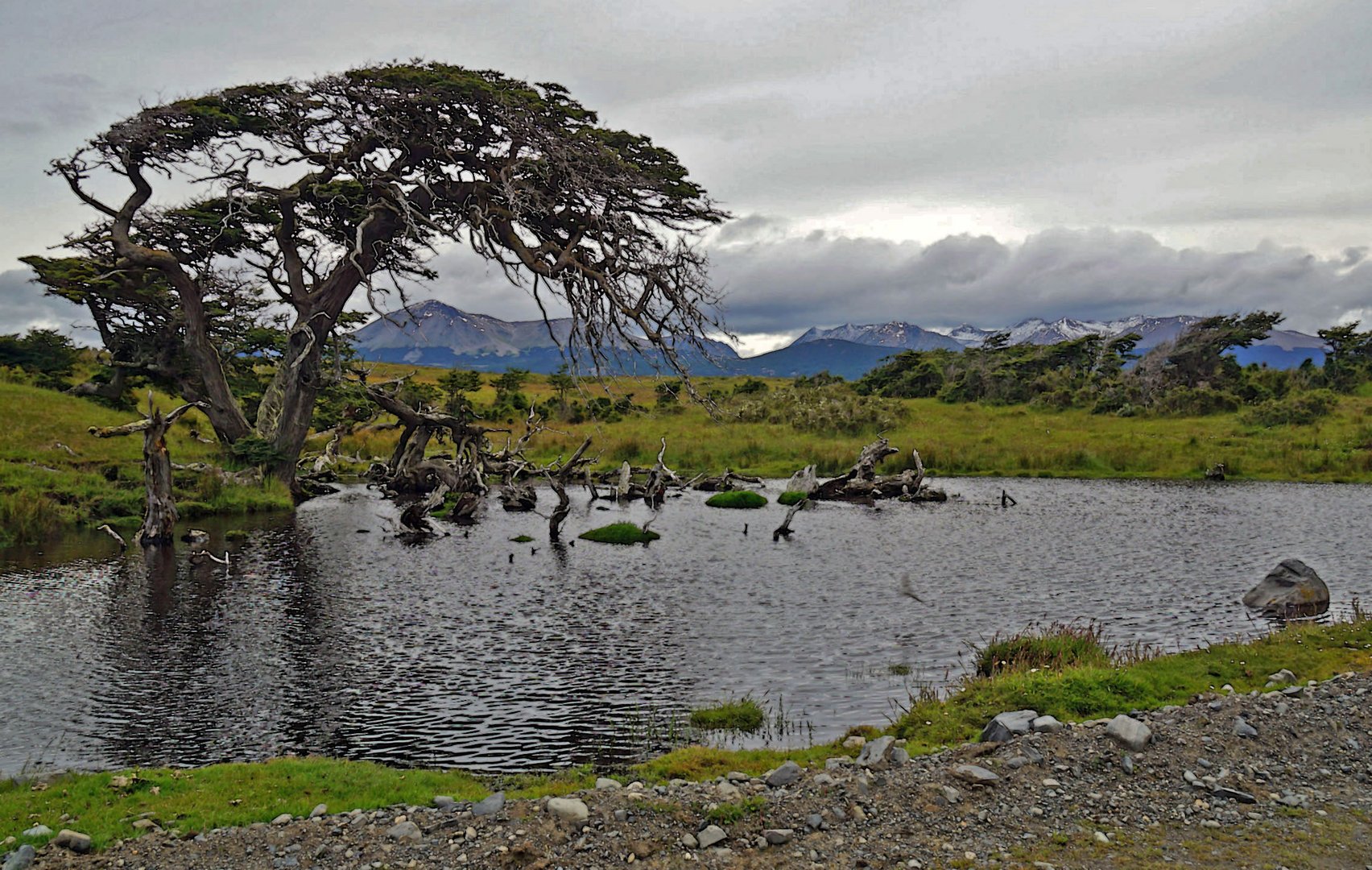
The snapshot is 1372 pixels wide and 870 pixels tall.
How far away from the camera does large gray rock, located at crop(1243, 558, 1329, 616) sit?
18.3 m

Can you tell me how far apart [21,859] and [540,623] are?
38.6 ft

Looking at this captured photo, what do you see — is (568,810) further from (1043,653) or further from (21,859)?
(1043,653)

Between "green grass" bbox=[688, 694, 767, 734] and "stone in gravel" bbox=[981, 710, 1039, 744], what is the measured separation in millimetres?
3376

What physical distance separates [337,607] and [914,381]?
7992 centimetres

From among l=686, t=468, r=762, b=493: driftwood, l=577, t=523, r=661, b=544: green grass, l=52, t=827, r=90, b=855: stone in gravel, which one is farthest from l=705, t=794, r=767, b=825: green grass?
l=686, t=468, r=762, b=493: driftwood

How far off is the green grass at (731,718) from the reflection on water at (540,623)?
59 cm

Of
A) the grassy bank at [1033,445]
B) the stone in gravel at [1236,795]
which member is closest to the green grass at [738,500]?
the grassy bank at [1033,445]

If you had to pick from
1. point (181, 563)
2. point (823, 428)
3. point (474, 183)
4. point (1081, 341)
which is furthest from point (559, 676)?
point (1081, 341)

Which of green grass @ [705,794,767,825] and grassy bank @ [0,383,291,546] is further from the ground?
grassy bank @ [0,383,291,546]

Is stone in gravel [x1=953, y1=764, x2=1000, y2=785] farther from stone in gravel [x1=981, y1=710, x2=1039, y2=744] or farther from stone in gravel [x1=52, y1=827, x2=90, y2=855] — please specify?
stone in gravel [x1=52, y1=827, x2=90, y2=855]

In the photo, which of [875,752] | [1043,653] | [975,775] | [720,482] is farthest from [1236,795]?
[720,482]

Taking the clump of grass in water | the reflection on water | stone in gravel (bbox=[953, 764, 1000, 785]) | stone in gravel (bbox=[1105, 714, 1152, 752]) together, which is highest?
stone in gravel (bbox=[1105, 714, 1152, 752])

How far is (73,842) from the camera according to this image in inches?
306

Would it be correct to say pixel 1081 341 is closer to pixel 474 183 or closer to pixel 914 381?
pixel 914 381
